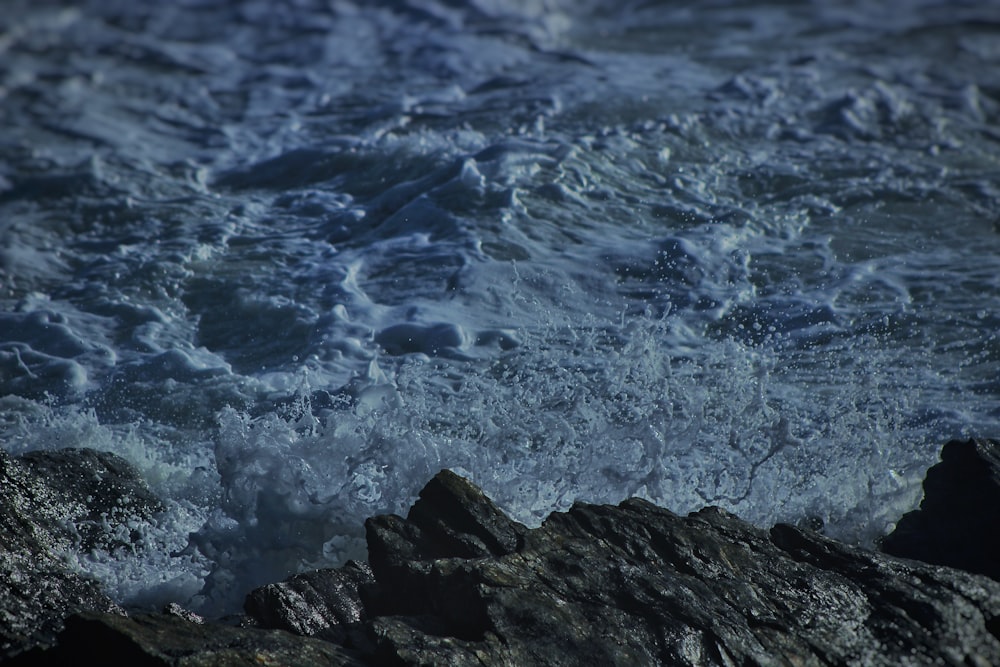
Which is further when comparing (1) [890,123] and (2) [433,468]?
(1) [890,123]

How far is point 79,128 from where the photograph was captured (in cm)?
1034

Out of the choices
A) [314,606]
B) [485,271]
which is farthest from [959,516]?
[485,271]

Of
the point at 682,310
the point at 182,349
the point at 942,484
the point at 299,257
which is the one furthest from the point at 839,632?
the point at 299,257

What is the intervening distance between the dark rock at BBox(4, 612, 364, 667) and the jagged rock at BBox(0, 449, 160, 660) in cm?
21

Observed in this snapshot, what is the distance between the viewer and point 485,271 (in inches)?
288

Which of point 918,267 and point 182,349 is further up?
point 918,267

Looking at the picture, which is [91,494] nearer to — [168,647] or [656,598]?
[168,647]

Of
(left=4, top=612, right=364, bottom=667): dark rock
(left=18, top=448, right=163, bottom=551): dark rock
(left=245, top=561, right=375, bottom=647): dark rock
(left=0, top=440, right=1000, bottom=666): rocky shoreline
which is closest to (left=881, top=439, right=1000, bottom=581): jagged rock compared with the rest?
(left=0, top=440, right=1000, bottom=666): rocky shoreline

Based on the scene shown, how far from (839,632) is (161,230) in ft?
21.2

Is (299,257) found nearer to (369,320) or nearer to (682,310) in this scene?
(369,320)

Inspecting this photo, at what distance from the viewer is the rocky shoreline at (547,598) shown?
9.98 feet

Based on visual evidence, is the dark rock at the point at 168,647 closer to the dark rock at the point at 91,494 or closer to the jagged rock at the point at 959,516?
the dark rock at the point at 91,494

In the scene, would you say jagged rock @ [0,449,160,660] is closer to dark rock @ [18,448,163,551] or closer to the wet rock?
dark rock @ [18,448,163,551]

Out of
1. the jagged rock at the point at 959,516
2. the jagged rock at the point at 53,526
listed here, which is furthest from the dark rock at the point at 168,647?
the jagged rock at the point at 959,516
